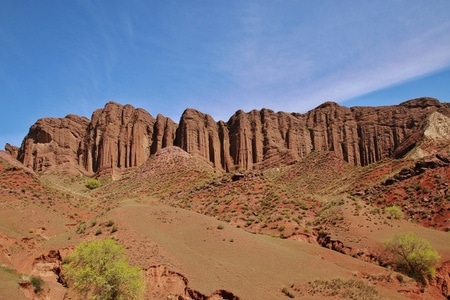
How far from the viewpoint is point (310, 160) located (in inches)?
3472

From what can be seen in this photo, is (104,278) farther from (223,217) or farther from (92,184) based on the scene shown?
(92,184)

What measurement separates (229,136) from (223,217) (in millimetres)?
82294

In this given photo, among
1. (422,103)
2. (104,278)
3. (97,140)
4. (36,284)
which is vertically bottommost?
(36,284)

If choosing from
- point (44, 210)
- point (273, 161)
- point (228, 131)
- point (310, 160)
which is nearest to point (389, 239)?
point (44, 210)

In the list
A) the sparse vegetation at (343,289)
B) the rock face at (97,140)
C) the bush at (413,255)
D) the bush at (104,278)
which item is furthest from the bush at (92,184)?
the sparse vegetation at (343,289)

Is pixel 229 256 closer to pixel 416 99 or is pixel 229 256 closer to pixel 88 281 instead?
pixel 88 281

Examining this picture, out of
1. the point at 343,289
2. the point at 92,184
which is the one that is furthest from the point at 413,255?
the point at 92,184

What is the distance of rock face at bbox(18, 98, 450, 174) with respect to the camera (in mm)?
109375

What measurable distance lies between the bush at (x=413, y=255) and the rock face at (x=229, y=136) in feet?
212

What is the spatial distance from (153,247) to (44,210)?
24.6m

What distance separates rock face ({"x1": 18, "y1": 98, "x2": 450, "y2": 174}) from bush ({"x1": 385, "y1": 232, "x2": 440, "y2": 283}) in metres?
64.5

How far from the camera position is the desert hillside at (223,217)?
2814 cm

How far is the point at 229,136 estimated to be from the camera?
5025 inches

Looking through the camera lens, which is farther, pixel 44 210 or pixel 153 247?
pixel 44 210
